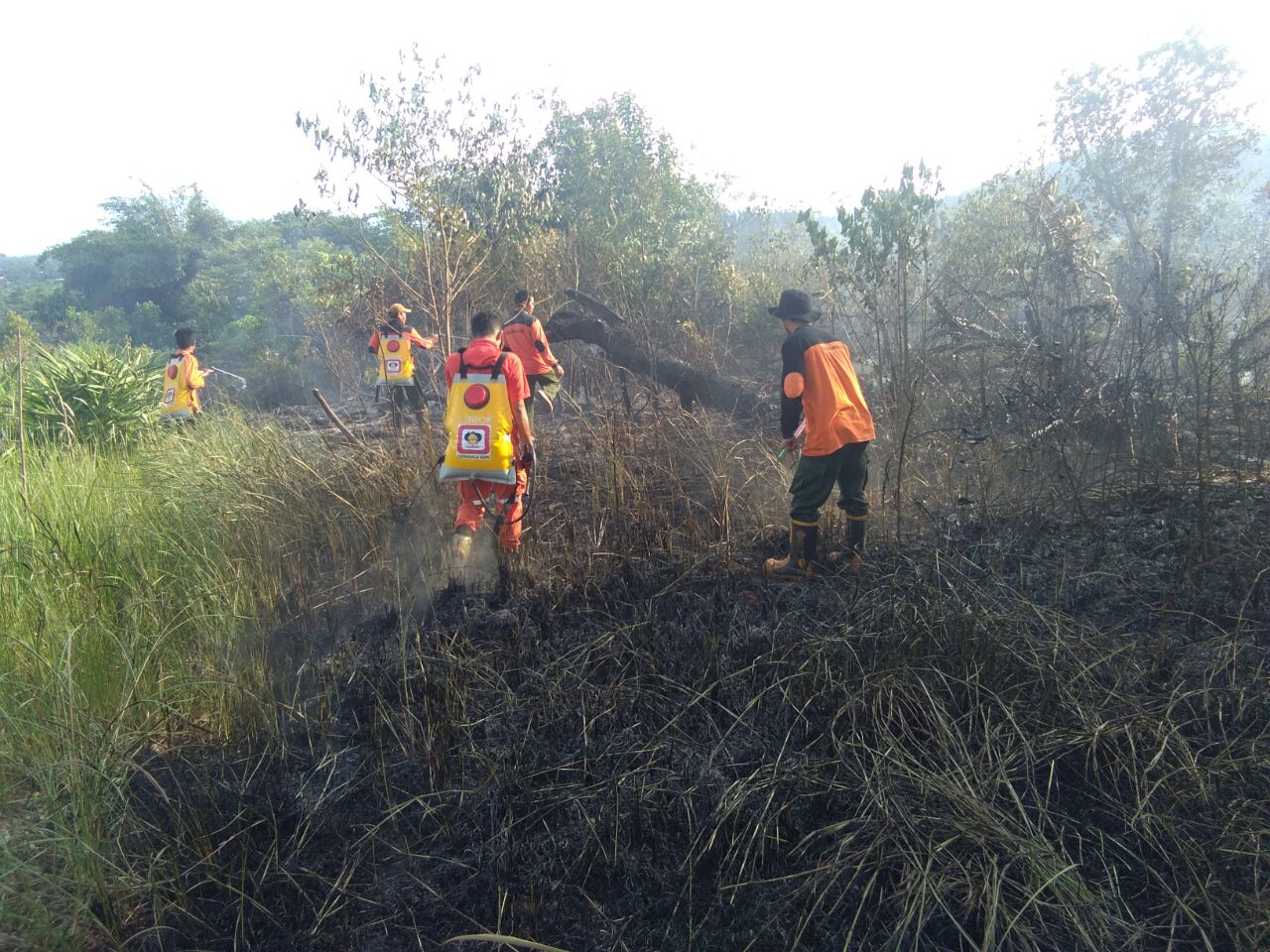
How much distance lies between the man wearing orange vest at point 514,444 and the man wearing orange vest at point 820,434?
1.54 m

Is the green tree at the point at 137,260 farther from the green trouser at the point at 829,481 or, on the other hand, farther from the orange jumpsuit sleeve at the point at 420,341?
the green trouser at the point at 829,481

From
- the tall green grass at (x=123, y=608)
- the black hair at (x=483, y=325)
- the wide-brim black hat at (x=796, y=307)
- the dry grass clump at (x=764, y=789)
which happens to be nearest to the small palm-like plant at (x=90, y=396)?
the tall green grass at (x=123, y=608)

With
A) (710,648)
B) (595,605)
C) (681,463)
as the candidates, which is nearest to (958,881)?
(710,648)

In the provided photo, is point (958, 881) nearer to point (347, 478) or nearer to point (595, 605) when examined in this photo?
point (595, 605)

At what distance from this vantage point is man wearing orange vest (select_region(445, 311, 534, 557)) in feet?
14.5

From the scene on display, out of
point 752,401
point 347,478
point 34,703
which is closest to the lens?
point 34,703

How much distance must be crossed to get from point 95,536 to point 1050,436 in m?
5.94

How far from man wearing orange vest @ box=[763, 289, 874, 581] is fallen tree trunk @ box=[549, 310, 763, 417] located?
330 centimetres

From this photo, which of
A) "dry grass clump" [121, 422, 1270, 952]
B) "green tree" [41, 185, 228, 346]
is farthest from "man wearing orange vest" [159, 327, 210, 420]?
"green tree" [41, 185, 228, 346]

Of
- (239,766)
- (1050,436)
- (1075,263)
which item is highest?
(1075,263)

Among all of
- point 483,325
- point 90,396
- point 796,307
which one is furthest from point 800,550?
point 90,396

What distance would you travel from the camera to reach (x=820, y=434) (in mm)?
4047

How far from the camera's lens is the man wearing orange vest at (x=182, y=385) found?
7.73 metres

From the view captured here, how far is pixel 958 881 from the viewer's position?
1939 millimetres
